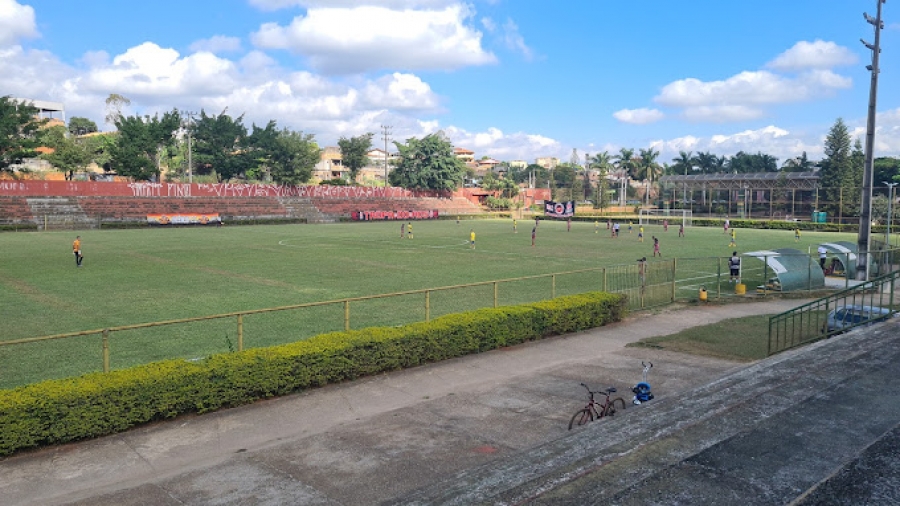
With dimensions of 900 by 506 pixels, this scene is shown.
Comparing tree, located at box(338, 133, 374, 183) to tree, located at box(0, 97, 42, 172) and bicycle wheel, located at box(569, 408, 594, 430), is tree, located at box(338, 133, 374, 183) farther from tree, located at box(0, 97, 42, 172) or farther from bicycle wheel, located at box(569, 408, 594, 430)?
bicycle wheel, located at box(569, 408, 594, 430)

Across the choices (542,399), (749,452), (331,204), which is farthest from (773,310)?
(331,204)

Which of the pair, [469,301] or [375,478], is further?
[469,301]

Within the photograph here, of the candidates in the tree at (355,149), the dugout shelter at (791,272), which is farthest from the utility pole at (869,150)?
the tree at (355,149)

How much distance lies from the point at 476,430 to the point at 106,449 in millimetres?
5310

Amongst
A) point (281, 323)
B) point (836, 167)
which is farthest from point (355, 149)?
point (281, 323)

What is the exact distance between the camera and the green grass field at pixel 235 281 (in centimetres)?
1552

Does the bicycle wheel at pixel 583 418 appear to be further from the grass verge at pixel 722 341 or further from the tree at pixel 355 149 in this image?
the tree at pixel 355 149

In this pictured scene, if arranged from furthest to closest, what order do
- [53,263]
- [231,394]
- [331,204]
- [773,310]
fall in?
1. [331,204]
2. [53,263]
3. [773,310]
4. [231,394]

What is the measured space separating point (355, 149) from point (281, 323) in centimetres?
10119

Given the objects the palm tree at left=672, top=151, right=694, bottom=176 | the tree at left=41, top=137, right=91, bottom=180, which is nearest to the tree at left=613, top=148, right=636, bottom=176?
the palm tree at left=672, top=151, right=694, bottom=176

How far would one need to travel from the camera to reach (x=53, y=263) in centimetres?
3109

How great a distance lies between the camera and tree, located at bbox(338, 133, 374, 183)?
116m

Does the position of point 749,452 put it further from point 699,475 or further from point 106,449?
point 106,449

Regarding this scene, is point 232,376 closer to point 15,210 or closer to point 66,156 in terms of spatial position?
point 15,210
